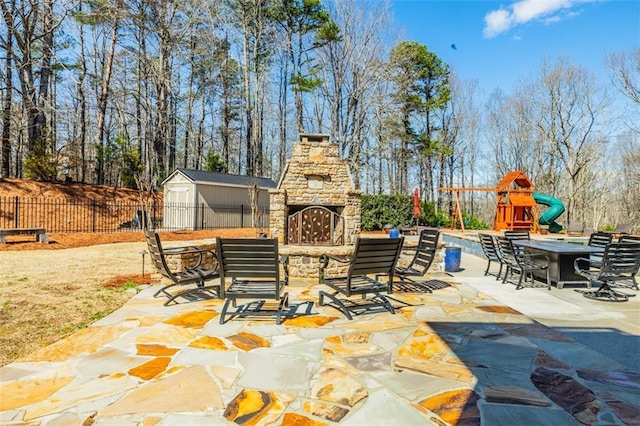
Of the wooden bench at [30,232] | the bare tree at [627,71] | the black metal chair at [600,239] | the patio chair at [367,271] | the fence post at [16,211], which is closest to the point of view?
the patio chair at [367,271]

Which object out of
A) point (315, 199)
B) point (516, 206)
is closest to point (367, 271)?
point (315, 199)

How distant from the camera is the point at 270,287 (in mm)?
3986

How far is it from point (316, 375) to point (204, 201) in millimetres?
16824

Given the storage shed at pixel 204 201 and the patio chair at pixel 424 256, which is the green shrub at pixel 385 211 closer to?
the storage shed at pixel 204 201

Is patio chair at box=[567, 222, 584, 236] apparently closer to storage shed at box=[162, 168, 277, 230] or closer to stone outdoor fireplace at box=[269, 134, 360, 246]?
stone outdoor fireplace at box=[269, 134, 360, 246]

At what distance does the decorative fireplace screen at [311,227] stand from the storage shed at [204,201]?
854 centimetres

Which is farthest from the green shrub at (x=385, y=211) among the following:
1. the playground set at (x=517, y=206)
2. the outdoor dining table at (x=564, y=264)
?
the outdoor dining table at (x=564, y=264)

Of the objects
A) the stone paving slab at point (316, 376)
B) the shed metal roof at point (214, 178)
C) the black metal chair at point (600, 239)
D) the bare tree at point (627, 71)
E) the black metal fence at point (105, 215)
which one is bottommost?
the stone paving slab at point (316, 376)

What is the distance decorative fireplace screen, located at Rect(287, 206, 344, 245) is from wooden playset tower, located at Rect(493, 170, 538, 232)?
12.2 m

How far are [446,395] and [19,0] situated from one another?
24153 mm

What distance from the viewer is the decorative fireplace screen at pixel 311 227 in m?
8.61

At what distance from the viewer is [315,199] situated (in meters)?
9.38

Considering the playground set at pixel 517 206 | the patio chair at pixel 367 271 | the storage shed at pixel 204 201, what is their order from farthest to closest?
the storage shed at pixel 204 201 → the playground set at pixel 517 206 → the patio chair at pixel 367 271

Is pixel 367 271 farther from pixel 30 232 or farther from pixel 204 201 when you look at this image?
pixel 204 201
